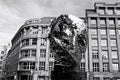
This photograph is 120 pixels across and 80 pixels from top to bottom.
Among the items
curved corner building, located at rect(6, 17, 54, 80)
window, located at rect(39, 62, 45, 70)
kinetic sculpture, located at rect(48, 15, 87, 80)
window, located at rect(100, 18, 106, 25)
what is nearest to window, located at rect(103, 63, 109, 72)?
window, located at rect(100, 18, 106, 25)

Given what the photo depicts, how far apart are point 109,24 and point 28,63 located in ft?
73.2

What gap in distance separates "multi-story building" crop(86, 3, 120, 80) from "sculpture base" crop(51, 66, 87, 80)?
1343 inches

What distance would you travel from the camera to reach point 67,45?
683 cm

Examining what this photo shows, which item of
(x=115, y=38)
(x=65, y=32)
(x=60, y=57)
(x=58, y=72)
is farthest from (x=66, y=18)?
(x=115, y=38)

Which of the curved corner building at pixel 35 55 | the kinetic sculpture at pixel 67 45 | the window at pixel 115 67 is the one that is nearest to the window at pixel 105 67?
the window at pixel 115 67

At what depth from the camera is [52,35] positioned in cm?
746

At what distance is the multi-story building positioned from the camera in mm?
40250

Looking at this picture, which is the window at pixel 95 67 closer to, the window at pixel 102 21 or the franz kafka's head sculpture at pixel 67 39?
the window at pixel 102 21

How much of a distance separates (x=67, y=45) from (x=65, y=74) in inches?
43.8

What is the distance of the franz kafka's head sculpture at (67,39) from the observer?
22.1ft

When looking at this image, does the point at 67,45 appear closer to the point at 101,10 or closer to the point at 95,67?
the point at 95,67

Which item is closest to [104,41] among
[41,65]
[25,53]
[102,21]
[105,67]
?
[102,21]

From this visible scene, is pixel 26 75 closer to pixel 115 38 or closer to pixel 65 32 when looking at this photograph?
pixel 115 38

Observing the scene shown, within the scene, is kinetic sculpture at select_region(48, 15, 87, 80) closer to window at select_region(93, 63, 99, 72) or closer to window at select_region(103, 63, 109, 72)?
window at select_region(93, 63, 99, 72)
